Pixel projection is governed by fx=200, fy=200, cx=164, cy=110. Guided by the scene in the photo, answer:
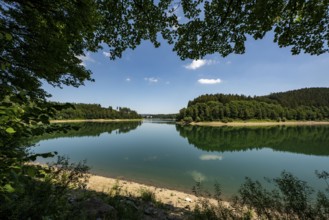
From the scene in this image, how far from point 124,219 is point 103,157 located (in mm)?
19320

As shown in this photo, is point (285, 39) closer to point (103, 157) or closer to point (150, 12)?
point (150, 12)

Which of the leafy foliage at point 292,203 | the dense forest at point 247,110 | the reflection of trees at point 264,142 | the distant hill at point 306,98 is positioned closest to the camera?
the leafy foliage at point 292,203

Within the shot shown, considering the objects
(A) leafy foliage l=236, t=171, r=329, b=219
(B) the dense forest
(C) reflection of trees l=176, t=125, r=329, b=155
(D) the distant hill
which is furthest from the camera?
(D) the distant hill

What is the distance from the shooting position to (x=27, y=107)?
1891 millimetres

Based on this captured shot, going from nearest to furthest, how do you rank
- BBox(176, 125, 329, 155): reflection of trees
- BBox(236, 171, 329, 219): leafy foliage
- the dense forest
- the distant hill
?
BBox(236, 171, 329, 219): leafy foliage
BBox(176, 125, 329, 155): reflection of trees
the dense forest
the distant hill

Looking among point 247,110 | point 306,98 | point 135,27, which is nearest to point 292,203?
point 135,27

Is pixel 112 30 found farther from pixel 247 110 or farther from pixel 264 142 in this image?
pixel 247 110

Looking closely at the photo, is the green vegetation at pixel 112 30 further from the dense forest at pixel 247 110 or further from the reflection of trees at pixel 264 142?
the dense forest at pixel 247 110

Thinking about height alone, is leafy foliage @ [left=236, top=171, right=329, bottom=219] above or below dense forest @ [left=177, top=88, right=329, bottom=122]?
below

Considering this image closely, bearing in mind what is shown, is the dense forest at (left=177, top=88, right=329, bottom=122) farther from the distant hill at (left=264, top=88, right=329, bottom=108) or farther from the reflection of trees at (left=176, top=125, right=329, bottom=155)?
the reflection of trees at (left=176, top=125, right=329, bottom=155)

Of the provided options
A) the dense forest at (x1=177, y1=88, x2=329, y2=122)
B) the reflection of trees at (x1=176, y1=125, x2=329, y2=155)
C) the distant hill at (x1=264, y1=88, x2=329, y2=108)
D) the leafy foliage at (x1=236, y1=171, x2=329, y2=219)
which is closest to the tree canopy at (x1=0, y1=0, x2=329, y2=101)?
the leafy foliage at (x1=236, y1=171, x2=329, y2=219)

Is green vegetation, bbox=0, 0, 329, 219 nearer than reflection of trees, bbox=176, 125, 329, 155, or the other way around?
green vegetation, bbox=0, 0, 329, 219

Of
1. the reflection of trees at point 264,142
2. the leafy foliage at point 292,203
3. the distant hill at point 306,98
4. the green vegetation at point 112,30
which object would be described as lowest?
the reflection of trees at point 264,142

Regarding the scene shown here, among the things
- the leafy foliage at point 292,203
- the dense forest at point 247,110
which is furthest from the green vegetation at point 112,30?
the dense forest at point 247,110
